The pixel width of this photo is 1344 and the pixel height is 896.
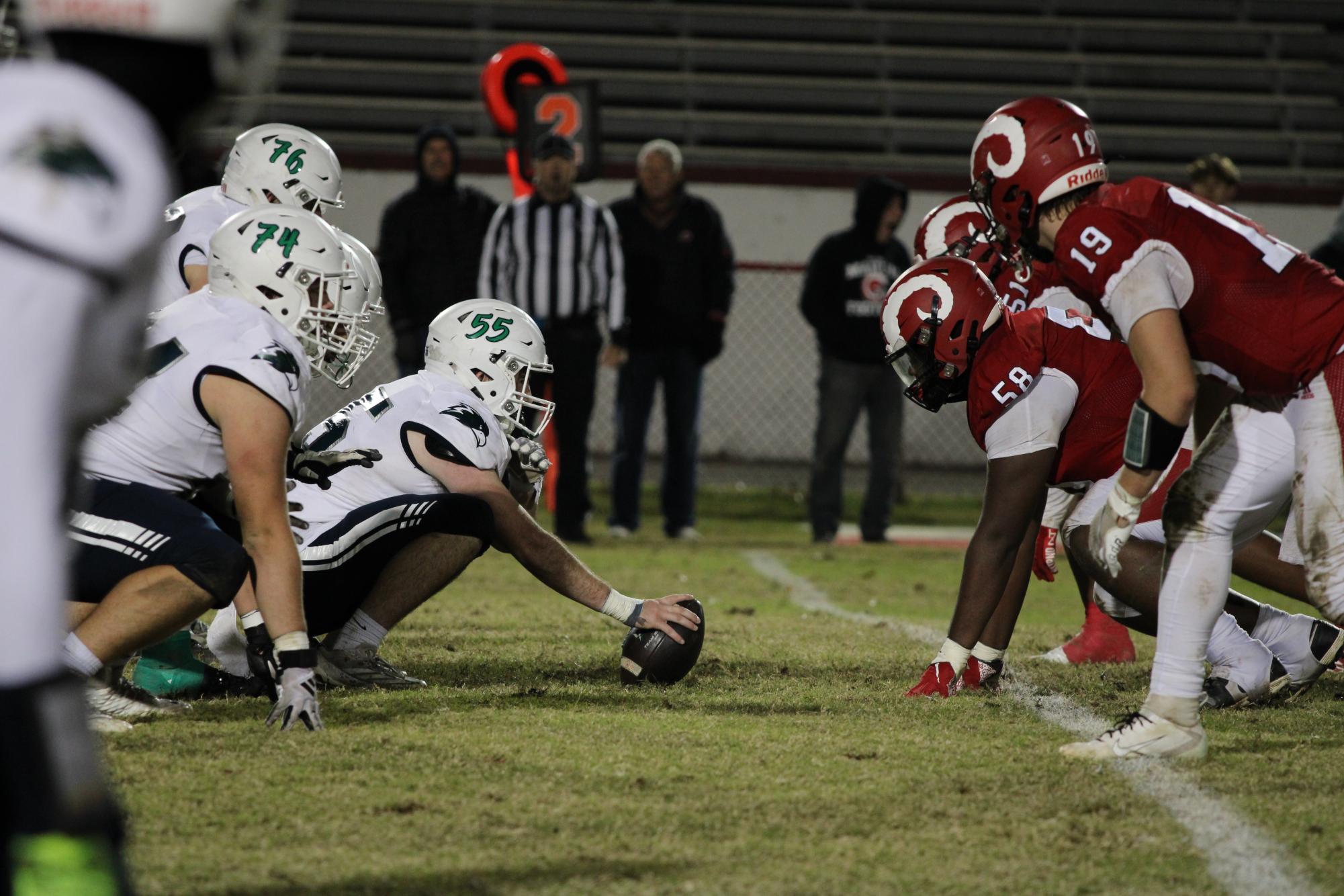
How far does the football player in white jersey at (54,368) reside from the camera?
155 centimetres

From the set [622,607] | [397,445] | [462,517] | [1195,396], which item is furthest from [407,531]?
[1195,396]

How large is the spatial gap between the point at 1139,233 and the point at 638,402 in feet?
21.8

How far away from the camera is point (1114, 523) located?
362 centimetres

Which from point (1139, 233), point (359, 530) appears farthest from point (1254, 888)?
point (359, 530)

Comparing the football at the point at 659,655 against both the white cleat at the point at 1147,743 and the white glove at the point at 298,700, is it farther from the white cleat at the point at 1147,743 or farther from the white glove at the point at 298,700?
the white cleat at the point at 1147,743

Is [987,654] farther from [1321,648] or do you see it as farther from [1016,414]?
[1321,648]

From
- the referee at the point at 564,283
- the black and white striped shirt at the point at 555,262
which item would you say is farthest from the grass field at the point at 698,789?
the black and white striped shirt at the point at 555,262

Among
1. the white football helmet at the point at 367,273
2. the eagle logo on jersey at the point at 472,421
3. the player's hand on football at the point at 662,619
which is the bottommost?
the player's hand on football at the point at 662,619

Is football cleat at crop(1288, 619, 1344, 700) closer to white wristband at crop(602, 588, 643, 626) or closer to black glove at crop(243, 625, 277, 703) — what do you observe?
white wristband at crop(602, 588, 643, 626)

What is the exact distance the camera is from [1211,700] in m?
4.53

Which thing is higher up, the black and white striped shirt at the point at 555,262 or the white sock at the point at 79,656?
the black and white striped shirt at the point at 555,262

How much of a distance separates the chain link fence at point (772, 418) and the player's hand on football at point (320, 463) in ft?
31.4

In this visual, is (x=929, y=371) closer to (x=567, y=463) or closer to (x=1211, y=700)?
(x=1211, y=700)

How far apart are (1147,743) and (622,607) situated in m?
1.59
